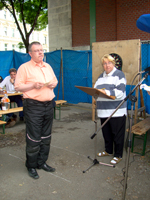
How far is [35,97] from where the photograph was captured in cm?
318

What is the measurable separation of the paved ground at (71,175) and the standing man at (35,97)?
336 millimetres

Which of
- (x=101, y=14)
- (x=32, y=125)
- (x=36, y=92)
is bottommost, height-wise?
(x=32, y=125)

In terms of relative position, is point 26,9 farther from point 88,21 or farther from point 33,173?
point 33,173

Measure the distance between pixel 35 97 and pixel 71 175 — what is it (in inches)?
55.8

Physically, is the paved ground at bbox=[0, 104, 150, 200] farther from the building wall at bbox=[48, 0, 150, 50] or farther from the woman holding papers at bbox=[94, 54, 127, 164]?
the building wall at bbox=[48, 0, 150, 50]

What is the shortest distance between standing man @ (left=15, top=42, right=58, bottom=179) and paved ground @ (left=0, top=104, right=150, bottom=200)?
0.34 meters

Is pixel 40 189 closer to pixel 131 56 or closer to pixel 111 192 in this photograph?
pixel 111 192

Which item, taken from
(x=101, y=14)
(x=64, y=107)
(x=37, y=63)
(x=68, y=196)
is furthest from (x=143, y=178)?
(x=101, y=14)

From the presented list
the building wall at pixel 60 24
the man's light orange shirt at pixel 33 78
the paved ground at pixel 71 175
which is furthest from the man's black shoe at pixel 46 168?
the building wall at pixel 60 24

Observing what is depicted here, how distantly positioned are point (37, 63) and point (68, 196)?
200 cm

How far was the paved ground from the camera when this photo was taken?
115 inches

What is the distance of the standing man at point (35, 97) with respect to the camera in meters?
3.17

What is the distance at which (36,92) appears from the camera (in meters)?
3.19

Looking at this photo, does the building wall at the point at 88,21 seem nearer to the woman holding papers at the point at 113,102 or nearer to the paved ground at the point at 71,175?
the woman holding papers at the point at 113,102
